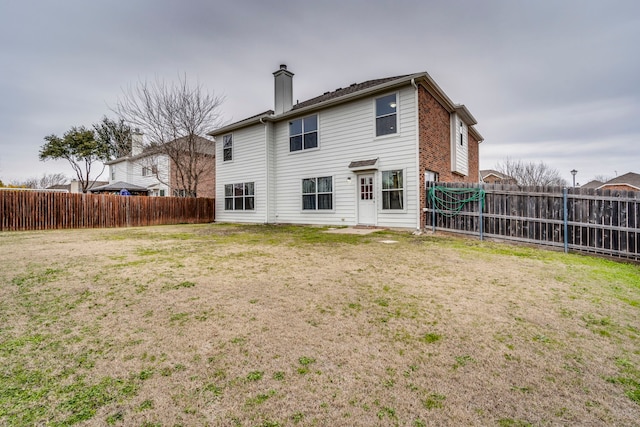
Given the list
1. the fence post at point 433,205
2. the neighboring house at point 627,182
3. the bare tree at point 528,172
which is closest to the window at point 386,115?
the fence post at point 433,205

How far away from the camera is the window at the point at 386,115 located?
10.2m

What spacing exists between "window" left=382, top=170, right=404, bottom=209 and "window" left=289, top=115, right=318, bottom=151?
3801 millimetres

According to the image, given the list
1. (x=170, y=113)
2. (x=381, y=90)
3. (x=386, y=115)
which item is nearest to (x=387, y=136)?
(x=386, y=115)

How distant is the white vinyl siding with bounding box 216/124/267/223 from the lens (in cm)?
1397

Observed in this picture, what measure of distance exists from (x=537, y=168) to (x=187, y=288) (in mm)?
36777

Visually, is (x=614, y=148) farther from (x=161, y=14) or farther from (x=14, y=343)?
(x=14, y=343)

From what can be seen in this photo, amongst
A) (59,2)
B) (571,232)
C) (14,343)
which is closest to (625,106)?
(571,232)

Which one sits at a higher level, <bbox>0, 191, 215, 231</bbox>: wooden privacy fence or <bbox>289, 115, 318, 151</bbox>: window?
<bbox>289, 115, 318, 151</bbox>: window

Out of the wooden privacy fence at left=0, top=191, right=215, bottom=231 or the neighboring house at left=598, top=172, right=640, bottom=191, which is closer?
the wooden privacy fence at left=0, top=191, right=215, bottom=231

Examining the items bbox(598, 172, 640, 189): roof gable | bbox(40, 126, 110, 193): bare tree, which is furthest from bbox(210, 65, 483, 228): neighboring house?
bbox(598, 172, 640, 189): roof gable

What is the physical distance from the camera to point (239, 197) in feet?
49.9

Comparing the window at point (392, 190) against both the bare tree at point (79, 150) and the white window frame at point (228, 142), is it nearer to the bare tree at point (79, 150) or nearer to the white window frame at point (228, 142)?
the white window frame at point (228, 142)

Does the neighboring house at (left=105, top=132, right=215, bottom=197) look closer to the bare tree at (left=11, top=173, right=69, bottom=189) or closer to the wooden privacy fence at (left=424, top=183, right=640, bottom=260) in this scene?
the wooden privacy fence at (left=424, top=183, right=640, bottom=260)

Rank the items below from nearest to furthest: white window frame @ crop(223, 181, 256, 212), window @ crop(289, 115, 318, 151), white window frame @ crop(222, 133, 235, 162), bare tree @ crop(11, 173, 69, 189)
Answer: window @ crop(289, 115, 318, 151)
white window frame @ crop(223, 181, 256, 212)
white window frame @ crop(222, 133, 235, 162)
bare tree @ crop(11, 173, 69, 189)
